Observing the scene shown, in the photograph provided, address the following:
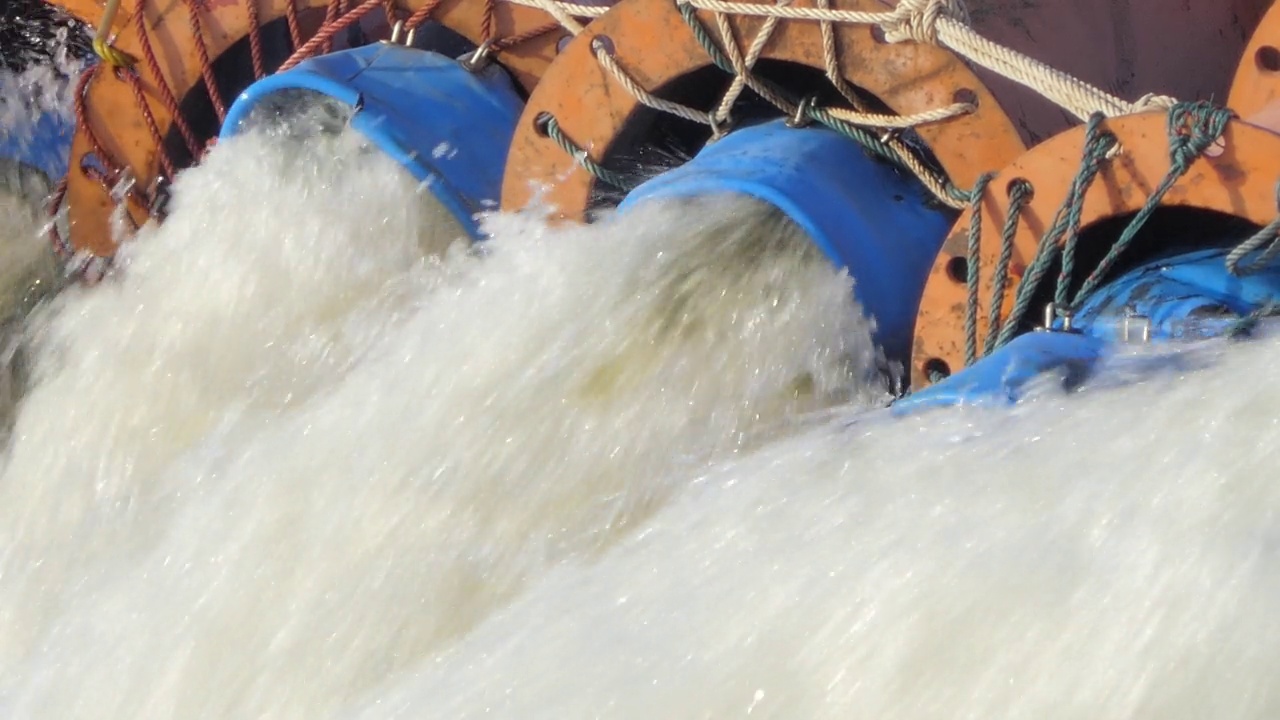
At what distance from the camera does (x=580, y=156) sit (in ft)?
6.77

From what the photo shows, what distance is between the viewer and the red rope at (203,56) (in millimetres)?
2498

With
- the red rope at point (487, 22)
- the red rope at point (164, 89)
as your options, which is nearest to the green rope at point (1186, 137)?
the red rope at point (487, 22)

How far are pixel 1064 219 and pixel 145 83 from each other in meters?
1.77

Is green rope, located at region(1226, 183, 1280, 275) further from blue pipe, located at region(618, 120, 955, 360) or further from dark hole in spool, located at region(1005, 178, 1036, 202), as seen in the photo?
blue pipe, located at region(618, 120, 955, 360)

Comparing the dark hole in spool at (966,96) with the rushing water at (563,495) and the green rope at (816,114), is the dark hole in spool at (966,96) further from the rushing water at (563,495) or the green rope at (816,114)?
the rushing water at (563,495)

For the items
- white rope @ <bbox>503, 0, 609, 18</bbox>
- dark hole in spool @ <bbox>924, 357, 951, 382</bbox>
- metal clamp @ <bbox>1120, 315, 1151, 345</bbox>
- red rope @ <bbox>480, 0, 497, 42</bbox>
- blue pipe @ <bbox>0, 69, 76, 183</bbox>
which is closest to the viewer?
metal clamp @ <bbox>1120, 315, 1151, 345</bbox>

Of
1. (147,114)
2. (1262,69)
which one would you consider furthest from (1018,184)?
(147,114)

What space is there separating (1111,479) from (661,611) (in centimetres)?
47

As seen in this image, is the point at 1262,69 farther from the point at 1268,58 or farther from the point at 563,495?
the point at 563,495

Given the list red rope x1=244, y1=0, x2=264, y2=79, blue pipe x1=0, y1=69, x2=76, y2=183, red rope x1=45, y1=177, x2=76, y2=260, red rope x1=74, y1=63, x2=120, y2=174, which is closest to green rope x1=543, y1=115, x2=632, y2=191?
red rope x1=244, y1=0, x2=264, y2=79

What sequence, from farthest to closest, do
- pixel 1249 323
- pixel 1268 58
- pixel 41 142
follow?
pixel 41 142
pixel 1268 58
pixel 1249 323

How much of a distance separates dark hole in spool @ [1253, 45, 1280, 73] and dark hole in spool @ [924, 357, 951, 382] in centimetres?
64

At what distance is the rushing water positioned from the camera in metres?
1.24

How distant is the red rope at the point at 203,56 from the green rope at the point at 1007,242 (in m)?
1.51
